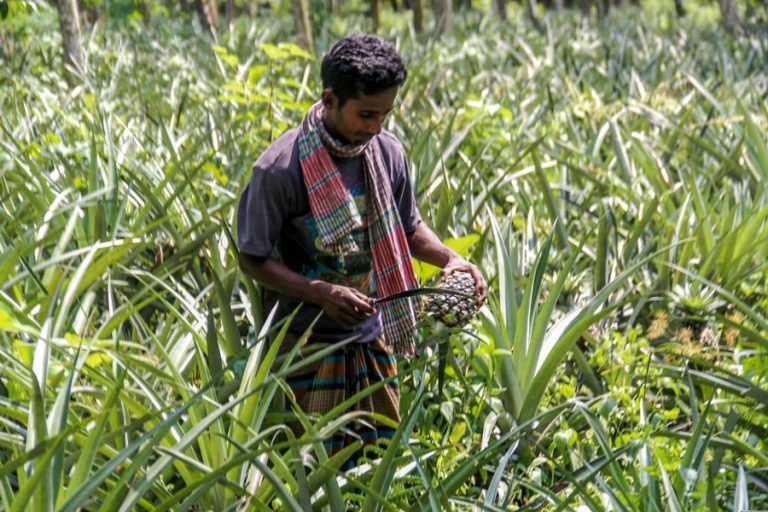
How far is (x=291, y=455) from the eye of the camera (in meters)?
2.52

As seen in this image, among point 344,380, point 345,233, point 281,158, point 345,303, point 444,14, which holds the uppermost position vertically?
point 281,158

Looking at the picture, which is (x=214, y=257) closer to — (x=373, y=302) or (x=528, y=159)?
(x=373, y=302)

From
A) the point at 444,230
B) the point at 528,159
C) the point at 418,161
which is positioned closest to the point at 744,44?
the point at 528,159

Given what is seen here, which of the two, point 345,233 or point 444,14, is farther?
point 444,14

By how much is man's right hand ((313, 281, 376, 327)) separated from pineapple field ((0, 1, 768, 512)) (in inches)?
5.3

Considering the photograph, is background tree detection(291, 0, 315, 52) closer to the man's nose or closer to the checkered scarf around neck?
the checkered scarf around neck

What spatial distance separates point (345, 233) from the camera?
2.84 meters

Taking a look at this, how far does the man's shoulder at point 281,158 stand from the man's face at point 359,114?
0.35ft

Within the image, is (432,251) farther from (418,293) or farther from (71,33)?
(71,33)

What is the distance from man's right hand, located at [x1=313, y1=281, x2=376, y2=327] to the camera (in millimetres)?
2744

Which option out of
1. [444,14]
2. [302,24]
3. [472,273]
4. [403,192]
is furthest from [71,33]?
[444,14]

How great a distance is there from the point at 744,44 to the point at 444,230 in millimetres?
8437

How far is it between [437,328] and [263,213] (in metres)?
0.46

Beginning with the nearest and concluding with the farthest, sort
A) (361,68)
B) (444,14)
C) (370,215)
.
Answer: (361,68), (370,215), (444,14)
